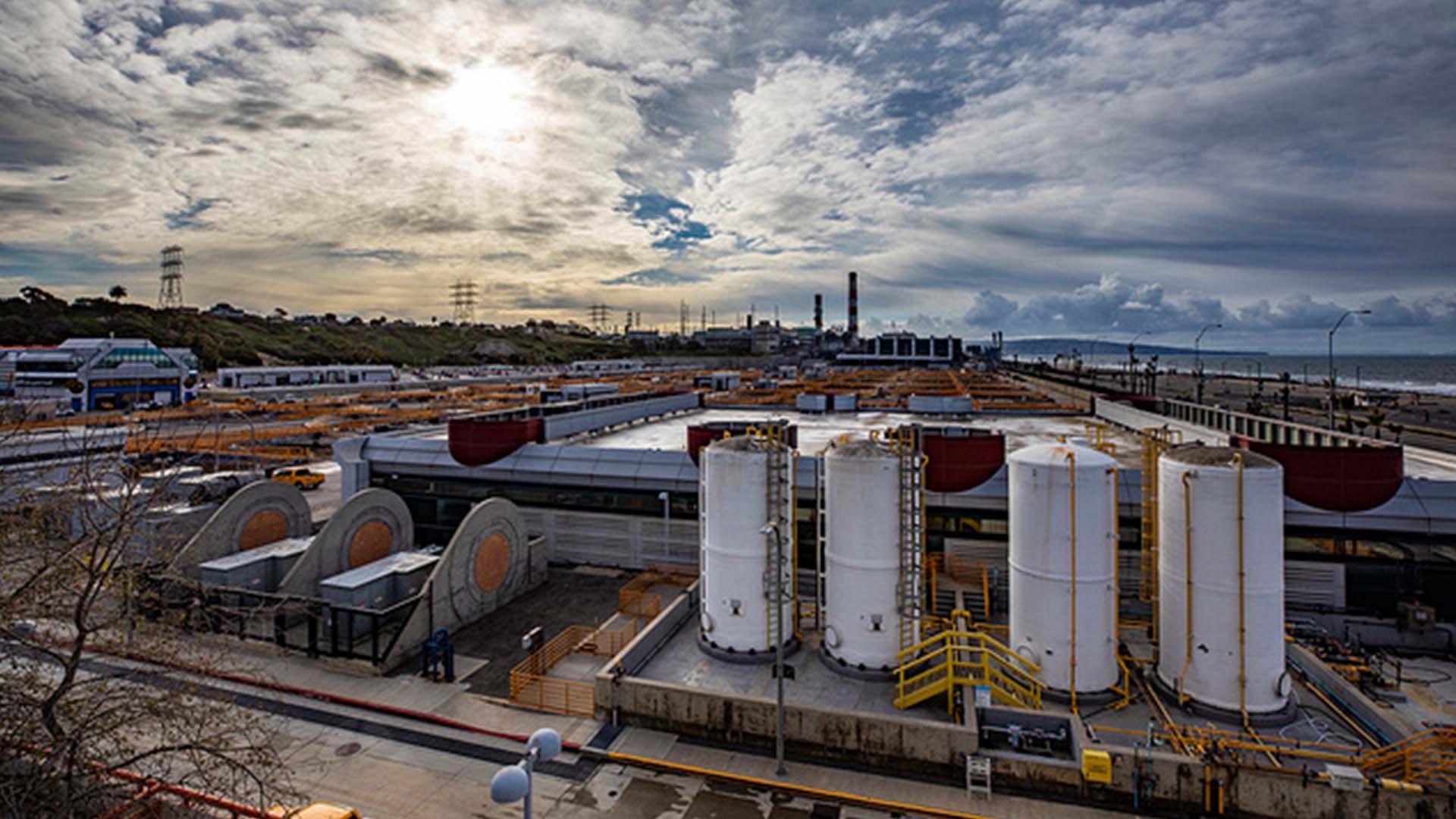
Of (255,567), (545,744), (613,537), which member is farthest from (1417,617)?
(255,567)

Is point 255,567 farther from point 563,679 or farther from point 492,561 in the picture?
point 563,679

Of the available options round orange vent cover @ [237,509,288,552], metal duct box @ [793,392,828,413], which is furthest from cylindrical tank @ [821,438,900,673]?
metal duct box @ [793,392,828,413]

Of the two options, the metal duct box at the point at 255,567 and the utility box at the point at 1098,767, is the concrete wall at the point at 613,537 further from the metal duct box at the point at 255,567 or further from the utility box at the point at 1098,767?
the utility box at the point at 1098,767

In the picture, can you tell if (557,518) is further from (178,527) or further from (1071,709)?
(1071,709)

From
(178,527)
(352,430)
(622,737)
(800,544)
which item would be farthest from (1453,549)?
(352,430)

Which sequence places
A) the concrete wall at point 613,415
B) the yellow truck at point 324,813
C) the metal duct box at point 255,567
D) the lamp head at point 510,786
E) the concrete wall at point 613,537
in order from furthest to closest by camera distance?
the concrete wall at point 613,415 → the concrete wall at point 613,537 → the metal duct box at point 255,567 → the yellow truck at point 324,813 → the lamp head at point 510,786

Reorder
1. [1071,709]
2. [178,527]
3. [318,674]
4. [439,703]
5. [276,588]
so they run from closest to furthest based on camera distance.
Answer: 1. [1071,709]
2. [439,703]
3. [318,674]
4. [276,588]
5. [178,527]

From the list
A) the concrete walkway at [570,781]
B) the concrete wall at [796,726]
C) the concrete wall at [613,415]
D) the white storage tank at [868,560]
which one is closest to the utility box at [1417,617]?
the concrete walkway at [570,781]
